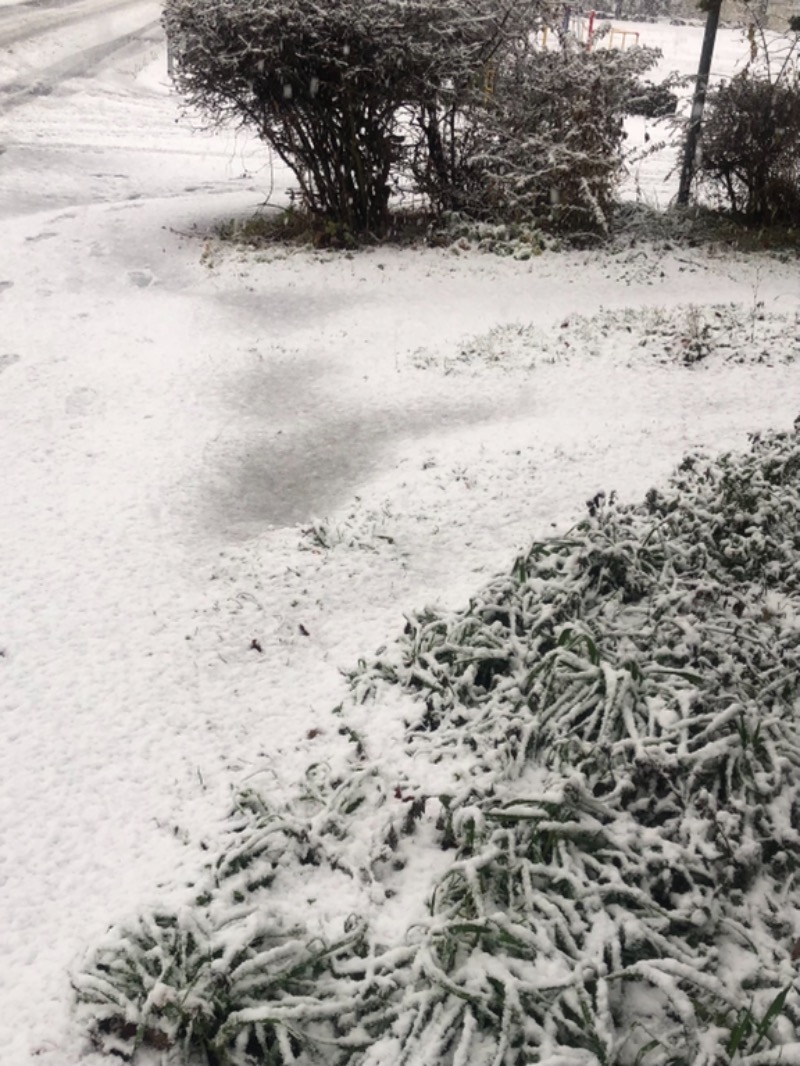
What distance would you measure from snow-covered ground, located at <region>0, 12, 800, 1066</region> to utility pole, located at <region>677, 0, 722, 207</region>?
1.74 metres

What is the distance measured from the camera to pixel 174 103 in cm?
1991

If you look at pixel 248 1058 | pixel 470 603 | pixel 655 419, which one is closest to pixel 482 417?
pixel 655 419

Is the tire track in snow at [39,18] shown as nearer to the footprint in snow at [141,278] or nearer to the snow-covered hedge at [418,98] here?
the snow-covered hedge at [418,98]

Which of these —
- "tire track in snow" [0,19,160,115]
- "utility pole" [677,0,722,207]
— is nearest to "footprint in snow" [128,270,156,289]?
"utility pole" [677,0,722,207]

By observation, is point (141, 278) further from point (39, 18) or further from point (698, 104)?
point (39, 18)

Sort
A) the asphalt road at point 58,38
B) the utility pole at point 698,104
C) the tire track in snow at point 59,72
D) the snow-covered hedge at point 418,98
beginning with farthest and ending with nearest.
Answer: the asphalt road at point 58,38
the tire track in snow at point 59,72
the utility pole at point 698,104
the snow-covered hedge at point 418,98

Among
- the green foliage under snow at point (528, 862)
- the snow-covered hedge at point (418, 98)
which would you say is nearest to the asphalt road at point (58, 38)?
the snow-covered hedge at point (418, 98)

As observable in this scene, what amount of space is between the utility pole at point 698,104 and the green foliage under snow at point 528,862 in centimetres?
A: 845

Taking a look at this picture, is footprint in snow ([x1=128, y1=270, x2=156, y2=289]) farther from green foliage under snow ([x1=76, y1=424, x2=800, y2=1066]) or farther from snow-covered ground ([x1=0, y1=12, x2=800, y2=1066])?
green foliage under snow ([x1=76, y1=424, x2=800, y2=1066])

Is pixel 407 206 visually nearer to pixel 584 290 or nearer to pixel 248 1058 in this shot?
pixel 584 290

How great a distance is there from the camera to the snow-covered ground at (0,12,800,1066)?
3.21 meters

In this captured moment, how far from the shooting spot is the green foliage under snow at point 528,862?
2.29 metres

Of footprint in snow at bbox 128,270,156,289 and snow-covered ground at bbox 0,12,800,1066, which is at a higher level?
footprint in snow at bbox 128,270,156,289

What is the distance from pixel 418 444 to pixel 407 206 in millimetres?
6027
